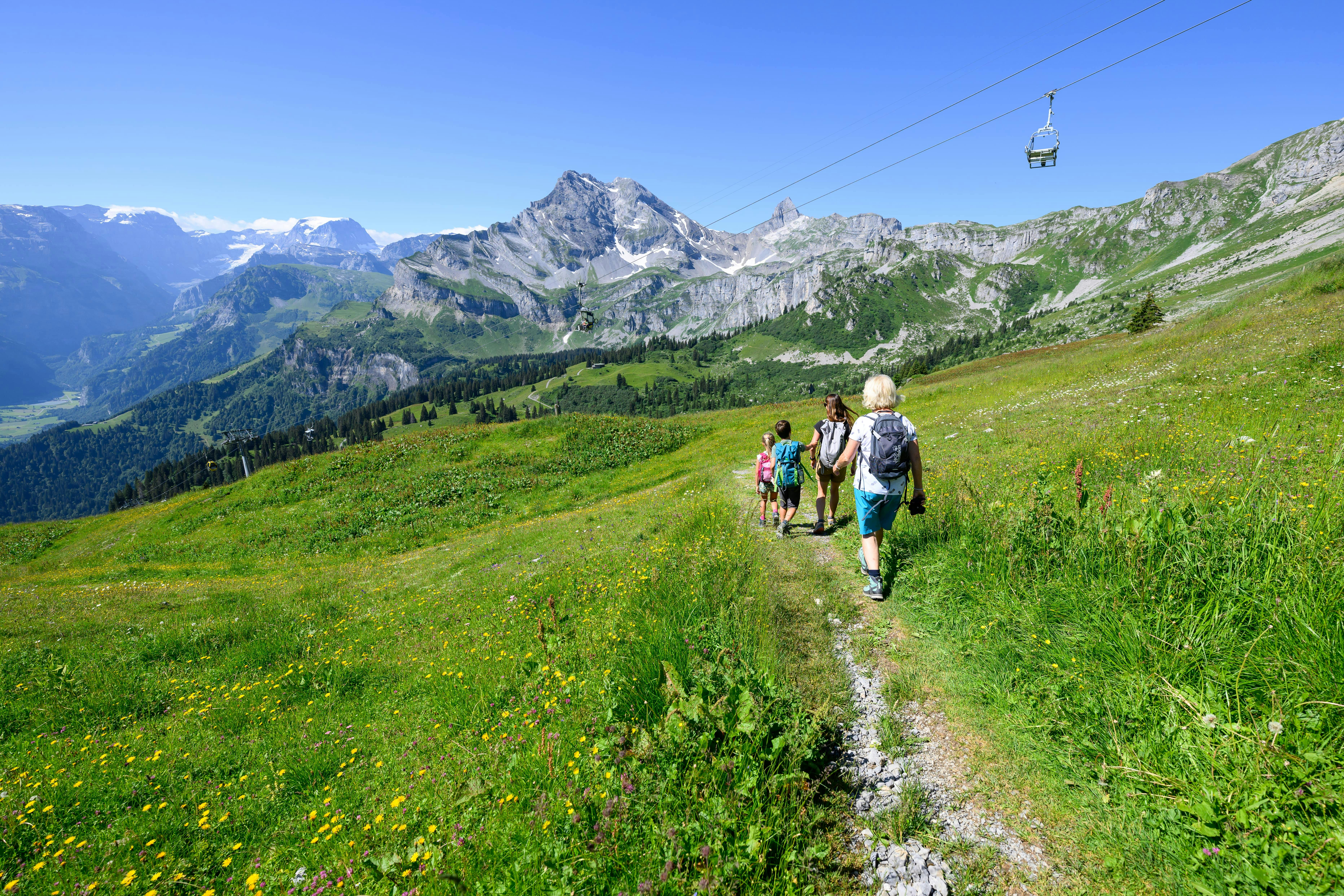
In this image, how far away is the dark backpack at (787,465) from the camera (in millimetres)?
11453

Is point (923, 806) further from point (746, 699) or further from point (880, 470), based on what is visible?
point (880, 470)

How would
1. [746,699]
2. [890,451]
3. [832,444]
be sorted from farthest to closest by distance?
[832,444] < [890,451] < [746,699]

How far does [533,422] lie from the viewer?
37.2m

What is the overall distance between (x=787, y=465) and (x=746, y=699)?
7.70 metres

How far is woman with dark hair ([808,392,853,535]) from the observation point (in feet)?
35.2

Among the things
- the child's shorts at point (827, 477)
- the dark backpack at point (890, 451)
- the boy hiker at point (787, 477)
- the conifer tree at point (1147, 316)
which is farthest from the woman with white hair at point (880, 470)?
the conifer tree at point (1147, 316)

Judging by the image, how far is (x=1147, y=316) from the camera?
202ft

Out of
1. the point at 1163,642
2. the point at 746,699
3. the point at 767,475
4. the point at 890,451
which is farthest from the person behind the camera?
the point at 767,475

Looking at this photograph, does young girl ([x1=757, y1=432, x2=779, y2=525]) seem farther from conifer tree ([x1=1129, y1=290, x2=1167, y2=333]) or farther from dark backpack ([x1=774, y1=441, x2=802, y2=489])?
conifer tree ([x1=1129, y1=290, x2=1167, y2=333])

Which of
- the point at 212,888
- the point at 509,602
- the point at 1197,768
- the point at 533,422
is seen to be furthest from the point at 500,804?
the point at 533,422

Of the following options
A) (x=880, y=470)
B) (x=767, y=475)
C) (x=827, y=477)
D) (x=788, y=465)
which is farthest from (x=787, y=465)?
(x=880, y=470)

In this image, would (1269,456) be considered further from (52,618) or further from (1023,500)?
(52,618)

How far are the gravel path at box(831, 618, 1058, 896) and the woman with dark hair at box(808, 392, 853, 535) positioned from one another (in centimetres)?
565

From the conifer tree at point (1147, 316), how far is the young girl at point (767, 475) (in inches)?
2737
